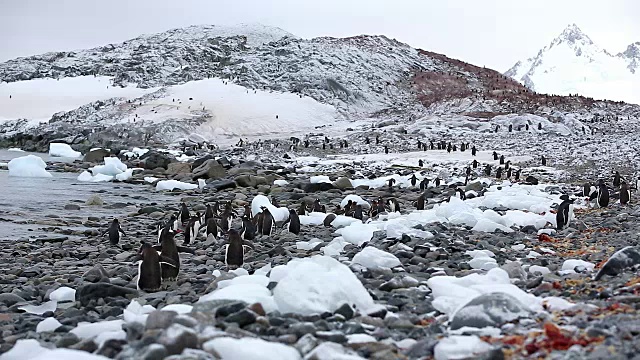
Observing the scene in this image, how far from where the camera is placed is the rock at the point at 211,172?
55.5ft

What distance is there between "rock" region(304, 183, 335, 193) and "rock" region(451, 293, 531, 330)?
11.0 m

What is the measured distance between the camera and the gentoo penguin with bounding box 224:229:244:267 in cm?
574

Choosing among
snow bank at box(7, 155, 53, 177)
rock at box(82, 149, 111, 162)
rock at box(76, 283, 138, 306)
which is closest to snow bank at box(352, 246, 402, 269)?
rock at box(76, 283, 138, 306)

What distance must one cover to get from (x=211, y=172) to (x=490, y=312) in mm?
14647

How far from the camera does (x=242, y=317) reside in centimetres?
290

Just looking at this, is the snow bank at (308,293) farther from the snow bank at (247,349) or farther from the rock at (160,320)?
the snow bank at (247,349)

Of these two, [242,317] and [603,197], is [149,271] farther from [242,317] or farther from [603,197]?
[603,197]

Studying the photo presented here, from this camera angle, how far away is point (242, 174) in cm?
1662

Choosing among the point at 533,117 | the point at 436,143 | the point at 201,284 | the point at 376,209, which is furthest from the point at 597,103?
the point at 201,284

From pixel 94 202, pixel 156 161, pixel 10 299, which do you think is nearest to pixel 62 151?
pixel 156 161

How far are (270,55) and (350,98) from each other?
9.51 m

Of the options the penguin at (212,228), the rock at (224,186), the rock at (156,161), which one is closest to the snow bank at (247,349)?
the penguin at (212,228)

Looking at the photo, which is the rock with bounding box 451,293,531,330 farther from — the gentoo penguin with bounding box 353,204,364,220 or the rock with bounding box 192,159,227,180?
the rock with bounding box 192,159,227,180

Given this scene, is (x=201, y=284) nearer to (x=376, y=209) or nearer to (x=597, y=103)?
(x=376, y=209)
